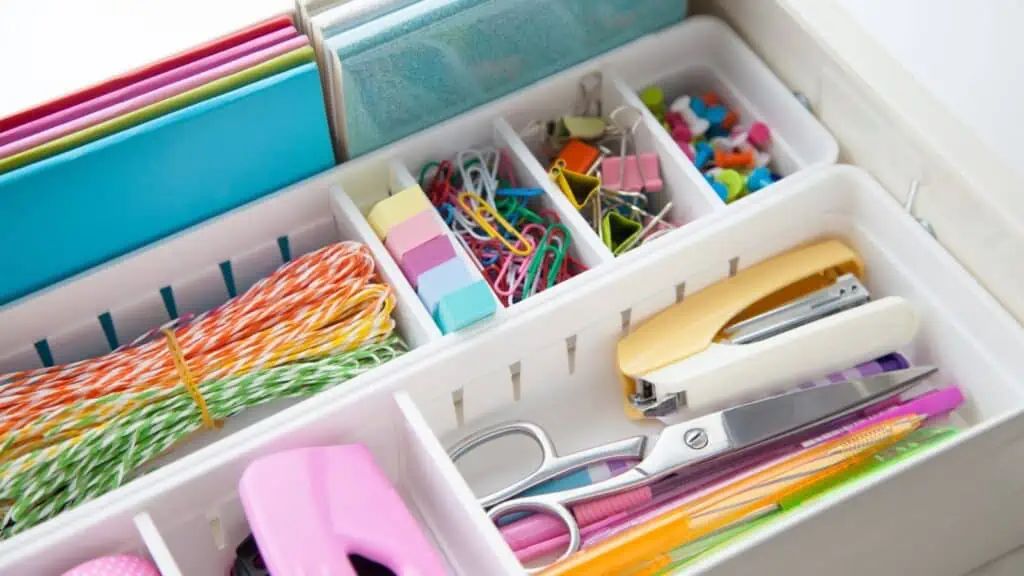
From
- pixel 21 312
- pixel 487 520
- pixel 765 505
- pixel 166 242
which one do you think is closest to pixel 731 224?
pixel 765 505

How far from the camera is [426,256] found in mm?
1285

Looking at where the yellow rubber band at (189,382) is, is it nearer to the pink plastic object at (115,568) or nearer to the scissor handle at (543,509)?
the pink plastic object at (115,568)

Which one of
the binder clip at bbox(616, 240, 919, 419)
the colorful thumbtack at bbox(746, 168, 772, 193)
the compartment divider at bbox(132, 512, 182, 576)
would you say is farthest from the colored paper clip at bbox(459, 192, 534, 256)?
the compartment divider at bbox(132, 512, 182, 576)

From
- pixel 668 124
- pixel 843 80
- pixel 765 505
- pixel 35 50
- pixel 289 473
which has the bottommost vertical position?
pixel 765 505

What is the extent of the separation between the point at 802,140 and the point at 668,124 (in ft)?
0.48

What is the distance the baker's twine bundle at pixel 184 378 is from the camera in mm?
1171

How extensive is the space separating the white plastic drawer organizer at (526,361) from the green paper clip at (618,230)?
44 mm

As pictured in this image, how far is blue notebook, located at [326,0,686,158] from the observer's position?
1.28m

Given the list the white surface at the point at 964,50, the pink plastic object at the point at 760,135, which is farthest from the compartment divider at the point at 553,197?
the white surface at the point at 964,50

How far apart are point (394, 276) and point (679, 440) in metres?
0.30

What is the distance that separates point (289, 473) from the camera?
3.70ft

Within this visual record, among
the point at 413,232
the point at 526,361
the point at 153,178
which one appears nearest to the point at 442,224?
the point at 413,232

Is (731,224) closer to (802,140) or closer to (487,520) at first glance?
(802,140)

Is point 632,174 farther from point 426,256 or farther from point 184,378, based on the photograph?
point 184,378
